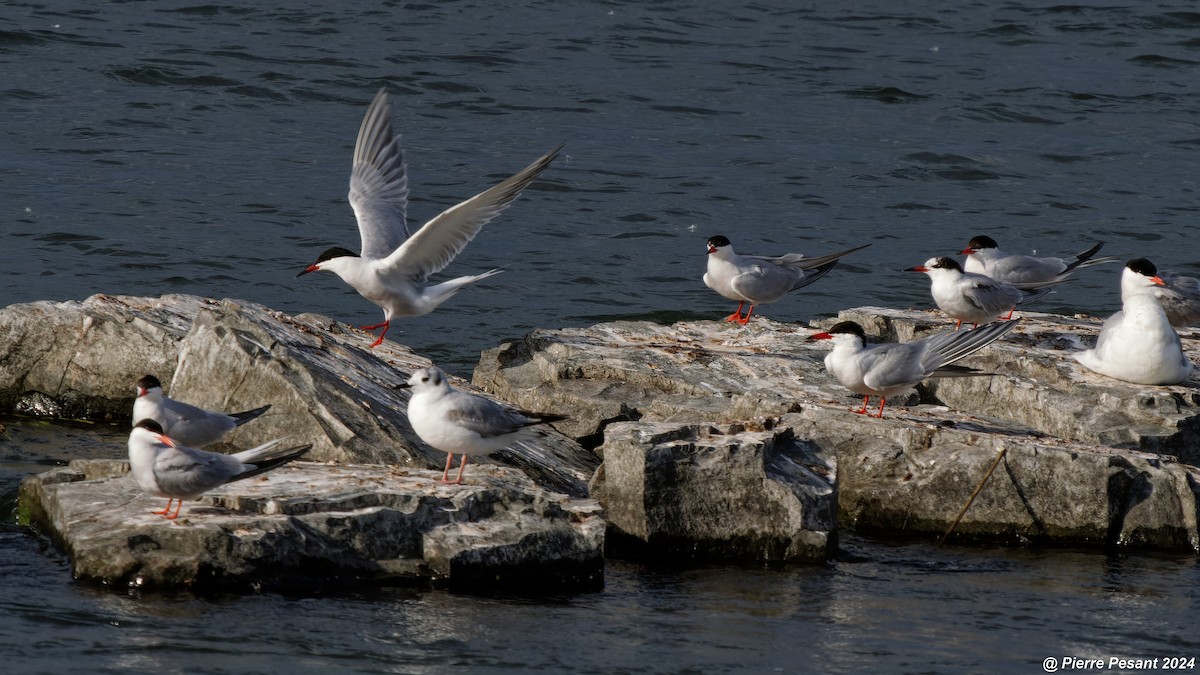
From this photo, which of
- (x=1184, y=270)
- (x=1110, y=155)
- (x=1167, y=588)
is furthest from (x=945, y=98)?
(x=1167, y=588)

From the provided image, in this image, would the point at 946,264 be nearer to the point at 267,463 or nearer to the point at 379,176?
the point at 379,176

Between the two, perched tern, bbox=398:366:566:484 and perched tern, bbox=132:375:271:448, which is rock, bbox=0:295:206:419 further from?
perched tern, bbox=398:366:566:484

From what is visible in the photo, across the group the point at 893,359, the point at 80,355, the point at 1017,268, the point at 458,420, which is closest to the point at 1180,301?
the point at 1017,268

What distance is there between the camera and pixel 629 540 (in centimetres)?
747

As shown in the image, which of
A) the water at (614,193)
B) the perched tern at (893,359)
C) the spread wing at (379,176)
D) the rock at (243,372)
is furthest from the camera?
the spread wing at (379,176)

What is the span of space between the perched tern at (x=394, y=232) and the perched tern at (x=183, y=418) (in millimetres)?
2312

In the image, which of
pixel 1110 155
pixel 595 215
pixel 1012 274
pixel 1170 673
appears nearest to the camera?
pixel 1170 673

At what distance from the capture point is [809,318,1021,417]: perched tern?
27.4 ft

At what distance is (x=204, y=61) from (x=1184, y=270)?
13694 mm

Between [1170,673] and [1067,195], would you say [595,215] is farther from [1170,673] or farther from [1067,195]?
[1170,673]

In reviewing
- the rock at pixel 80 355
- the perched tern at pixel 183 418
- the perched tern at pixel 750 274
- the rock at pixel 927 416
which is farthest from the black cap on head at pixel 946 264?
the rock at pixel 80 355

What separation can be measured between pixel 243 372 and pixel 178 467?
1583 mm

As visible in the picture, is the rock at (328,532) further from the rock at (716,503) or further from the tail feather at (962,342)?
the tail feather at (962,342)

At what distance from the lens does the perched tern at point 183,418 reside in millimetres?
7207
